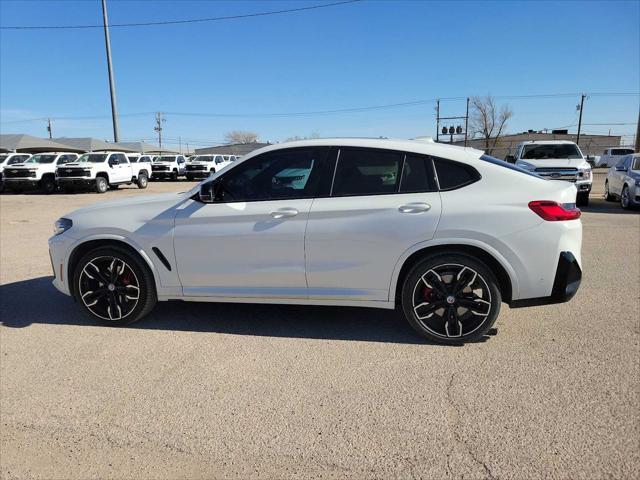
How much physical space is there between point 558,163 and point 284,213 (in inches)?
461

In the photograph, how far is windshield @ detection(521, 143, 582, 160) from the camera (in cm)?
1404

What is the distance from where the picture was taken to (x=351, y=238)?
3.92m

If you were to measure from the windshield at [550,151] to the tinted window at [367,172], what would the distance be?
38.1 ft

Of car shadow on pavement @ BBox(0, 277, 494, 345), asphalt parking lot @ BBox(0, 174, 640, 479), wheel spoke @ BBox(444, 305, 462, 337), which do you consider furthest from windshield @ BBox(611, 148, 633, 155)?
wheel spoke @ BBox(444, 305, 462, 337)

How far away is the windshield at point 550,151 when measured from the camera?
14039 mm

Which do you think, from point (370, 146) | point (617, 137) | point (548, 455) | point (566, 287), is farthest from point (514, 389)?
point (617, 137)

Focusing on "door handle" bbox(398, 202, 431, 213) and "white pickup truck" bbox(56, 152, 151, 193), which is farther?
"white pickup truck" bbox(56, 152, 151, 193)

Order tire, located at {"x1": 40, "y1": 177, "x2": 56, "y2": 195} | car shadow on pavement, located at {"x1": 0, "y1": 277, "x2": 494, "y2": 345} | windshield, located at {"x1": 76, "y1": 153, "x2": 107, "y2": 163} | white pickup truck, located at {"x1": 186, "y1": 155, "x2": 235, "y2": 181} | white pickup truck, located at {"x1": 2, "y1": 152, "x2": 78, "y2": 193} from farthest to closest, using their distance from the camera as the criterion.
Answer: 1. white pickup truck, located at {"x1": 186, "y1": 155, "x2": 235, "y2": 181}
2. windshield, located at {"x1": 76, "y1": 153, "x2": 107, "y2": 163}
3. tire, located at {"x1": 40, "y1": 177, "x2": 56, "y2": 195}
4. white pickup truck, located at {"x1": 2, "y1": 152, "x2": 78, "y2": 193}
5. car shadow on pavement, located at {"x1": 0, "y1": 277, "x2": 494, "y2": 345}

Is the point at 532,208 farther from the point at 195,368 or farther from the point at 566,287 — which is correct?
the point at 195,368

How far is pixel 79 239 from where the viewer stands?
4.45 meters

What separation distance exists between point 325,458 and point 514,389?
1446mm

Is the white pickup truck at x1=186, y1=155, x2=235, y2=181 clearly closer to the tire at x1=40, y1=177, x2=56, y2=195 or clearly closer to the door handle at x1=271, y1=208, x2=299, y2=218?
the tire at x1=40, y1=177, x2=56, y2=195

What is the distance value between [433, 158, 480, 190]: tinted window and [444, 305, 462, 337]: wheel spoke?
1.01 metres

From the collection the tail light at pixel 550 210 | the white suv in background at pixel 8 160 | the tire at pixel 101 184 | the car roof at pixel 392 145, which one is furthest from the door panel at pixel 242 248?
the white suv in background at pixel 8 160
